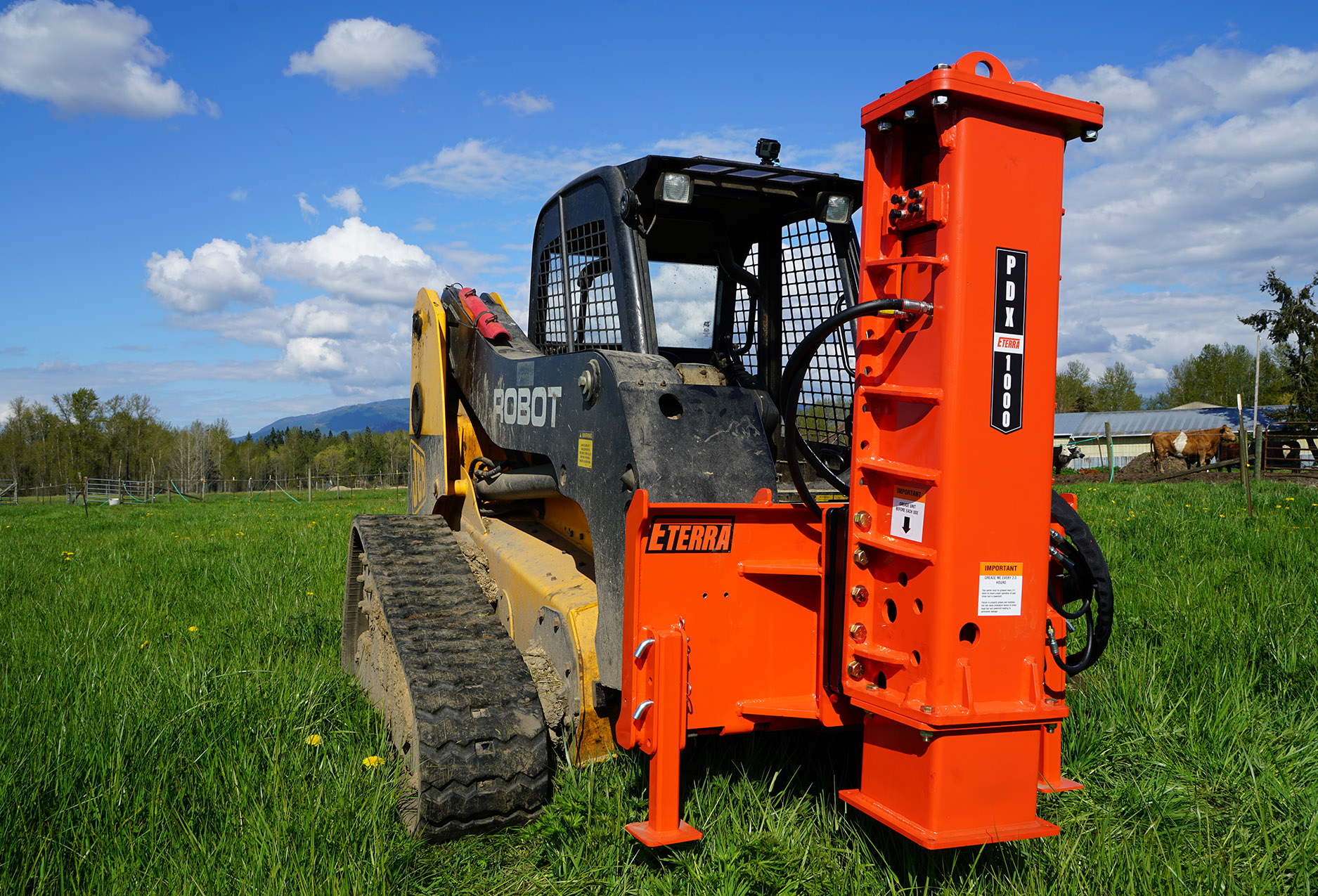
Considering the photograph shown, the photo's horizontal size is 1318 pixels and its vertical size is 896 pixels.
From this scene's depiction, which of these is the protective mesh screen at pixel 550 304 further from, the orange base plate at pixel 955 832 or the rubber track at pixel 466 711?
the orange base plate at pixel 955 832

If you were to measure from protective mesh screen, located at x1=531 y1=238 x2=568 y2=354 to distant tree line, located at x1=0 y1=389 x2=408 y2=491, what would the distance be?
65.6 meters

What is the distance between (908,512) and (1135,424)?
6657 cm

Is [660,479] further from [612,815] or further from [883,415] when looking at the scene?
[612,815]

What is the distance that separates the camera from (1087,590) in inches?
107

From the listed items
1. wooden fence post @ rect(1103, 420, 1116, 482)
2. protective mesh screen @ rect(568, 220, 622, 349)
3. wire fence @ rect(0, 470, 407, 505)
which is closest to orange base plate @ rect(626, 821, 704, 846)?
protective mesh screen @ rect(568, 220, 622, 349)

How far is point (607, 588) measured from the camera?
10.2 feet

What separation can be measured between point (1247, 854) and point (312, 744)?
3586 mm

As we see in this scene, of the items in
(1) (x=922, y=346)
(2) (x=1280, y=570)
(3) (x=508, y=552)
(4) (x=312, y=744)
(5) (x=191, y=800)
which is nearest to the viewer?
(1) (x=922, y=346)

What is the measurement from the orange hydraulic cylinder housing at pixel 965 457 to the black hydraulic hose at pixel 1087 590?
0.26 metres

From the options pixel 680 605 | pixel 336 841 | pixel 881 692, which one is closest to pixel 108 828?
pixel 336 841

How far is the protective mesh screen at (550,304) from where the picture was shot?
438 cm

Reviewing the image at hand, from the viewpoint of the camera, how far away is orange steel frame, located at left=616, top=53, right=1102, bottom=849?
2346 millimetres

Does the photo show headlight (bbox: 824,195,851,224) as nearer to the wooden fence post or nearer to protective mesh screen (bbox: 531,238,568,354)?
protective mesh screen (bbox: 531,238,568,354)

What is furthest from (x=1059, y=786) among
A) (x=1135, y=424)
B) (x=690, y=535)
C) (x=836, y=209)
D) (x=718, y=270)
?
(x=1135, y=424)
